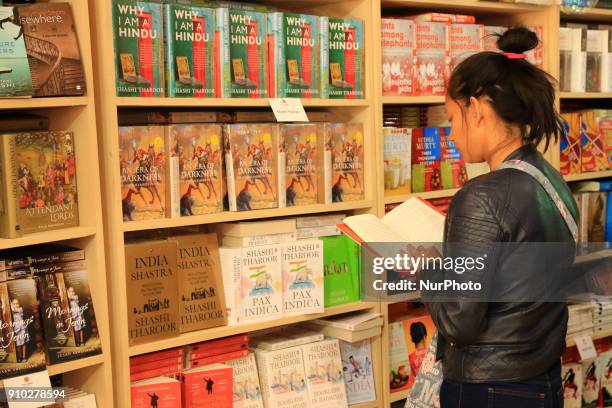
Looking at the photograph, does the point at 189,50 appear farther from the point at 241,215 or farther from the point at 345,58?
the point at 345,58

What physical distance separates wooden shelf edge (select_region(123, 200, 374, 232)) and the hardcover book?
1.38 ft

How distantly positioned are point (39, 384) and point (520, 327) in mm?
1244

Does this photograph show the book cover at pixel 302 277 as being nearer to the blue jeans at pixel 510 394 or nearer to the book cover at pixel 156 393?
the book cover at pixel 156 393

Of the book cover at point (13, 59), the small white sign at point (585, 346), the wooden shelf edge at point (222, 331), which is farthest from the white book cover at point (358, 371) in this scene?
the book cover at point (13, 59)

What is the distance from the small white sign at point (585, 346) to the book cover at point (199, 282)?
1.81 meters

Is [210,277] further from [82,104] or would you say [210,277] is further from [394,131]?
[394,131]

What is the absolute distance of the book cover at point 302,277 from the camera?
2.64 m

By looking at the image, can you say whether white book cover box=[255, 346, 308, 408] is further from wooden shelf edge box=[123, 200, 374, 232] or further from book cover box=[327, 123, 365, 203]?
book cover box=[327, 123, 365, 203]

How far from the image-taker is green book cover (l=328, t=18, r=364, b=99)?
278cm

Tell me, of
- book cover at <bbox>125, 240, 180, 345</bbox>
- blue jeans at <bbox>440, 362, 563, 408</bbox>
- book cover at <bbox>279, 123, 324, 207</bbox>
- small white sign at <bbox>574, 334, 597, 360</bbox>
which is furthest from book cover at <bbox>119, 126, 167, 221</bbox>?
small white sign at <bbox>574, 334, 597, 360</bbox>

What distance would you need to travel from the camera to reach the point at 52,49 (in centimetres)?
211

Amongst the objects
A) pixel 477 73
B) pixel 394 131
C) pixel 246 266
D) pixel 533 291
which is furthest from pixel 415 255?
pixel 394 131

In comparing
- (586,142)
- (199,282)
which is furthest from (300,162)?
(586,142)

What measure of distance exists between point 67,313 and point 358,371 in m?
1.13
